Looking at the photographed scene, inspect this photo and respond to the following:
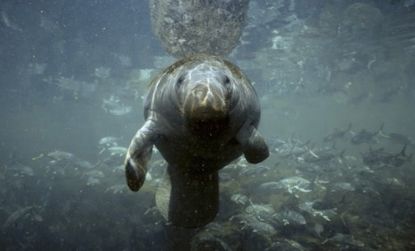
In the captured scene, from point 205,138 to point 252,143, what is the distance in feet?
3.15

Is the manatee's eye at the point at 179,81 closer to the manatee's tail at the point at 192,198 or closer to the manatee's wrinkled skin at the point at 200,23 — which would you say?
the manatee's tail at the point at 192,198

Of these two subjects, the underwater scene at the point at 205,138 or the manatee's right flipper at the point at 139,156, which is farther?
the underwater scene at the point at 205,138

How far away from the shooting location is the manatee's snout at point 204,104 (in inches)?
127

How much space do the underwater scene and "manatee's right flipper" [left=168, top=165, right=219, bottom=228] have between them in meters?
0.02

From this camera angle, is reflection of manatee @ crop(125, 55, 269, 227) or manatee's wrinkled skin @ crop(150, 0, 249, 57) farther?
manatee's wrinkled skin @ crop(150, 0, 249, 57)

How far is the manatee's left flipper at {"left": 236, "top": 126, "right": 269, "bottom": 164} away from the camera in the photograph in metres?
4.47

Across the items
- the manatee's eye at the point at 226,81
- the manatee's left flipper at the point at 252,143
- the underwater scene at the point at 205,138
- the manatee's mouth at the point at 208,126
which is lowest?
the underwater scene at the point at 205,138

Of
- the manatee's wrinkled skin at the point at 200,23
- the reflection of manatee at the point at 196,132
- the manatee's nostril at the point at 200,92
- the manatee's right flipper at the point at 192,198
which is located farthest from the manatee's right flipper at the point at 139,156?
the manatee's wrinkled skin at the point at 200,23

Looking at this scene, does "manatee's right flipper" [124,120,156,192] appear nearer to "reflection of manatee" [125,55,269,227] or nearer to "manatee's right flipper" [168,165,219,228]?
"reflection of manatee" [125,55,269,227]

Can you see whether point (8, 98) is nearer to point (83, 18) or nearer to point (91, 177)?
point (83, 18)

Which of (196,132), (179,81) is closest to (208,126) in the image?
(196,132)

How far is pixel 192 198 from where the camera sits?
203 inches

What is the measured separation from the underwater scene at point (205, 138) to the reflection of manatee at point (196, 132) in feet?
0.08

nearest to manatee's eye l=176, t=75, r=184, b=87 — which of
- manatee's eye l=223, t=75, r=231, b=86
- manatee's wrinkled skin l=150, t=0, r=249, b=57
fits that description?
manatee's eye l=223, t=75, r=231, b=86
